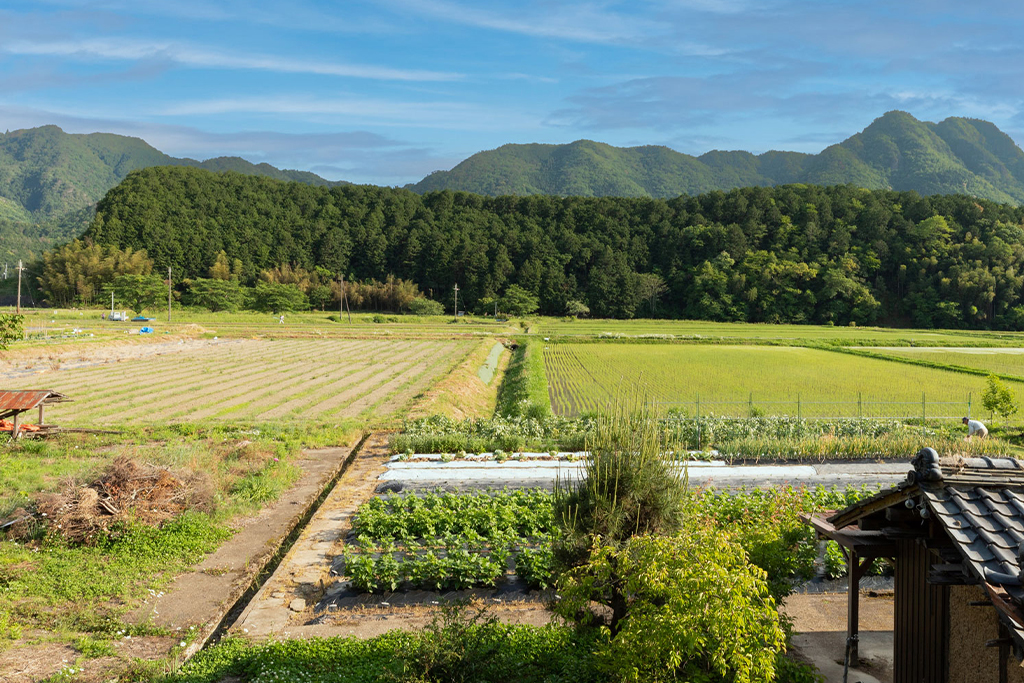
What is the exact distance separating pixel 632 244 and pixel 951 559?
102107 millimetres

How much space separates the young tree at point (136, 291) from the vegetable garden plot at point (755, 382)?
2465 inches

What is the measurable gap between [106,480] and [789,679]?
959cm

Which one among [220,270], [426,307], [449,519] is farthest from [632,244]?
[449,519]

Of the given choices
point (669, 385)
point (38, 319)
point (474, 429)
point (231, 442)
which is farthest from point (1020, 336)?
point (38, 319)

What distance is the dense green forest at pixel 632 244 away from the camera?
3248 inches

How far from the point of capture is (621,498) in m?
6.86

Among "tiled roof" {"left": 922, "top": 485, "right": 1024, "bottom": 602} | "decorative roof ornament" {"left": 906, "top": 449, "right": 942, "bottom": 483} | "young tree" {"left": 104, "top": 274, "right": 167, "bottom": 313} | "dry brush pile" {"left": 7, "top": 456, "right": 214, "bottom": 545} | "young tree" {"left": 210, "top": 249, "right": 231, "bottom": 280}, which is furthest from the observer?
"young tree" {"left": 210, "top": 249, "right": 231, "bottom": 280}

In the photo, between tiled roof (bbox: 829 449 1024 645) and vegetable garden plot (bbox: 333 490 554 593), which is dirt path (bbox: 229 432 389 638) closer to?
vegetable garden plot (bbox: 333 490 554 593)

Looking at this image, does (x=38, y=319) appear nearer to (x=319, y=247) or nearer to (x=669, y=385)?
(x=319, y=247)

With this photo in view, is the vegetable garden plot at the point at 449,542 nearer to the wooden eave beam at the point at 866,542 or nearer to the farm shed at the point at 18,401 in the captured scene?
the wooden eave beam at the point at 866,542

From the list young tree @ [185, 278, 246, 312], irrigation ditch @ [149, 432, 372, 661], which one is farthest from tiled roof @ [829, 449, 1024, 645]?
young tree @ [185, 278, 246, 312]

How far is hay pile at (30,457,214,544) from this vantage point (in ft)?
32.2

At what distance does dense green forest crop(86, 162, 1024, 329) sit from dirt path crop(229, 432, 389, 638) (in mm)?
79654

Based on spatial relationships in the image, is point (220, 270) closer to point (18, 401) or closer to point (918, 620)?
point (18, 401)
